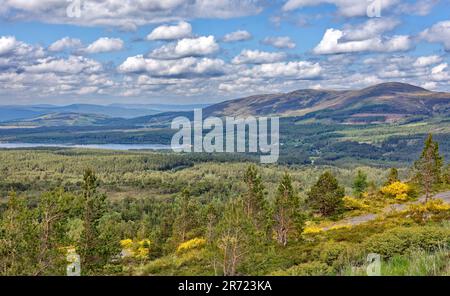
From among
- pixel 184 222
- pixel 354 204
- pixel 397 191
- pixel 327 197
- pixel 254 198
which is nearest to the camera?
pixel 254 198

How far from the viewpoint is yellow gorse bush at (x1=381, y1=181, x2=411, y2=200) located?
6509 centimetres

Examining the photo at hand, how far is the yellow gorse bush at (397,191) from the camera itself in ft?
214

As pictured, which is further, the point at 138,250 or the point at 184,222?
the point at 138,250

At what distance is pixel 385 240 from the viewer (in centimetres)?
1902

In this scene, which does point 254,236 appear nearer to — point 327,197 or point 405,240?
point 405,240

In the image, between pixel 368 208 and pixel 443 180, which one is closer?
pixel 368 208

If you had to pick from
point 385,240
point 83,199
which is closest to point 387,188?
point 83,199

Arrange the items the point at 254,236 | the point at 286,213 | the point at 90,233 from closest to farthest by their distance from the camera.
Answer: the point at 254,236 < the point at 90,233 < the point at 286,213

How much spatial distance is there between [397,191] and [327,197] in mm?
11352

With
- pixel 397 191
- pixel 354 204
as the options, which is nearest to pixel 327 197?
pixel 354 204

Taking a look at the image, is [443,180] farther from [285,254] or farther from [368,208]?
[285,254]

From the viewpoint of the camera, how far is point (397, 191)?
6669 centimetres
